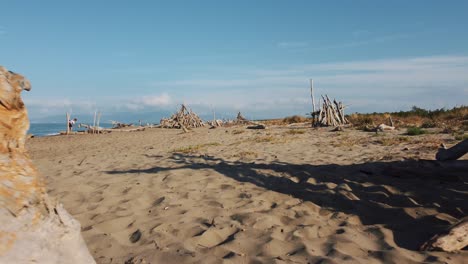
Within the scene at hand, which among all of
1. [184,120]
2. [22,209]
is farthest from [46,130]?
[22,209]

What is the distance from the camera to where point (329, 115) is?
20031mm

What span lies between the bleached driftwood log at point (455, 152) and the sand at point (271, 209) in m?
0.17

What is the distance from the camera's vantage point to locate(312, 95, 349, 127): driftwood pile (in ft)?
65.1

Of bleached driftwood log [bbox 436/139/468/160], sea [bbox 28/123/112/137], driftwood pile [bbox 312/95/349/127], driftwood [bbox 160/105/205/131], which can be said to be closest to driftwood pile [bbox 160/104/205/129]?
driftwood [bbox 160/105/205/131]

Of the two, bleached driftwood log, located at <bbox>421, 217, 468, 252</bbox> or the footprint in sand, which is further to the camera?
the footprint in sand

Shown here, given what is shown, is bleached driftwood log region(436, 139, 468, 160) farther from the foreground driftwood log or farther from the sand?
the foreground driftwood log

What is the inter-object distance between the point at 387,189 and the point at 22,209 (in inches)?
180

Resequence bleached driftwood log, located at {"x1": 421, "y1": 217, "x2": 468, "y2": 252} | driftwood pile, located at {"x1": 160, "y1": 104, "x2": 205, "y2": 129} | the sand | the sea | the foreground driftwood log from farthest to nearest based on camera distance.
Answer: the sea < driftwood pile, located at {"x1": 160, "y1": 104, "x2": 205, "y2": 129} < the sand < bleached driftwood log, located at {"x1": 421, "y1": 217, "x2": 468, "y2": 252} < the foreground driftwood log

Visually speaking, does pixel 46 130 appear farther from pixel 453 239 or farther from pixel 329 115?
pixel 453 239

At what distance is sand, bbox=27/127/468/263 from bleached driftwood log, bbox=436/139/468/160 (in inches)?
6.7

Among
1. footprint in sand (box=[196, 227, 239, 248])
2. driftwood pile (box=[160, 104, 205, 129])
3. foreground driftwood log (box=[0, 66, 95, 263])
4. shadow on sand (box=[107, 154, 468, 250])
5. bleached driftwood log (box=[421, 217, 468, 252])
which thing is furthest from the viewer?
driftwood pile (box=[160, 104, 205, 129])

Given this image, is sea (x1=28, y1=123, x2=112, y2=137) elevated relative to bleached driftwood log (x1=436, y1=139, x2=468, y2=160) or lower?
lower

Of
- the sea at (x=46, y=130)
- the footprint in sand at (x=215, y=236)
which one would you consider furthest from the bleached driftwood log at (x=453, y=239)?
the sea at (x=46, y=130)

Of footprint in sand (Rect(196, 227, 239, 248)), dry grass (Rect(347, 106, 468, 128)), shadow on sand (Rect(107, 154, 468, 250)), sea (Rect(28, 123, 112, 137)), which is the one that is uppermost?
dry grass (Rect(347, 106, 468, 128))
